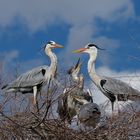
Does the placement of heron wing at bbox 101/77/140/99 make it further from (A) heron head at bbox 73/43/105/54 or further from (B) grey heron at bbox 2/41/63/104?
(B) grey heron at bbox 2/41/63/104

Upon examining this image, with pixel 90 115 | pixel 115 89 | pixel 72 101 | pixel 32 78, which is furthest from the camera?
pixel 32 78

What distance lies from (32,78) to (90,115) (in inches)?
132

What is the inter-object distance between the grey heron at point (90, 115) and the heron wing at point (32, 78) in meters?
3.03

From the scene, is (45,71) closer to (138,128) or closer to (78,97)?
(78,97)

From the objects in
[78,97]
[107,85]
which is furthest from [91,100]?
[107,85]

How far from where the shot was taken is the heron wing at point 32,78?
12.3 meters

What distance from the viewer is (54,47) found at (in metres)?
12.9

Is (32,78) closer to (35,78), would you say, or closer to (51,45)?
(35,78)

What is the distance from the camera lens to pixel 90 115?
30.2 feet

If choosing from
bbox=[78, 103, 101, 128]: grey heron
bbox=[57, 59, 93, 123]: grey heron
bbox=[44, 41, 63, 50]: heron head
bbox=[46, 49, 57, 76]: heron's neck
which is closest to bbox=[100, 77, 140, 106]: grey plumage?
bbox=[46, 49, 57, 76]: heron's neck

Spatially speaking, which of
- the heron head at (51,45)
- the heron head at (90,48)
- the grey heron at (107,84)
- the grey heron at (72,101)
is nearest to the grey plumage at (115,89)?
the grey heron at (107,84)

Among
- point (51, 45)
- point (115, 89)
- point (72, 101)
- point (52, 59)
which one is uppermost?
point (51, 45)

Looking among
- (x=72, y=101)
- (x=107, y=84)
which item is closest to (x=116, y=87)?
(x=107, y=84)

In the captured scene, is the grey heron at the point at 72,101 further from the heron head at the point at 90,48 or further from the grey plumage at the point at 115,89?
the heron head at the point at 90,48
